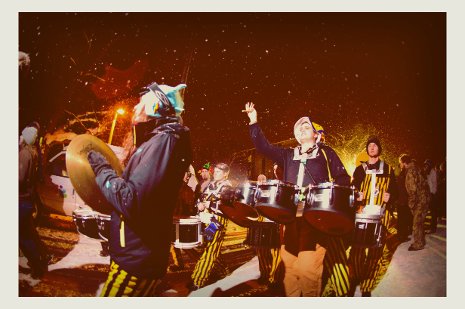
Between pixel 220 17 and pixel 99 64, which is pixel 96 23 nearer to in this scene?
pixel 99 64

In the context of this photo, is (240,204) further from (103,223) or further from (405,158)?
(405,158)

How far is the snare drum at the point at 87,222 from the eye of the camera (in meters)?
3.74

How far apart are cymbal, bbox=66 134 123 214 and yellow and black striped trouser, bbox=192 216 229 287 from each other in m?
1.23

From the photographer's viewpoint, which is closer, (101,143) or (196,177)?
(101,143)

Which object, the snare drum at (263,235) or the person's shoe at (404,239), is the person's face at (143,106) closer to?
the snare drum at (263,235)

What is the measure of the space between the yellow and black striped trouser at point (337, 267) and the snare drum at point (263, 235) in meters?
0.59

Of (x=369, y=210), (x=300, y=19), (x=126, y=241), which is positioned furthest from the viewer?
(x=300, y=19)

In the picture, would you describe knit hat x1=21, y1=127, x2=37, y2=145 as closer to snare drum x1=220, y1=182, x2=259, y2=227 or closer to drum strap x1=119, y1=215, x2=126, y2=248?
drum strap x1=119, y1=215, x2=126, y2=248

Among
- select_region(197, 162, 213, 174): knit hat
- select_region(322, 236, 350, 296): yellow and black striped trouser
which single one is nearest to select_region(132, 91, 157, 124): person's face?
select_region(197, 162, 213, 174): knit hat

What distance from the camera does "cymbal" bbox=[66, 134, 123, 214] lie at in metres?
3.46

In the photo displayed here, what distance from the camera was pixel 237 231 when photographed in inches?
166

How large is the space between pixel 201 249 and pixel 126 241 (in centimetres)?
128

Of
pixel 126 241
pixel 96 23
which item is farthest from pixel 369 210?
pixel 96 23

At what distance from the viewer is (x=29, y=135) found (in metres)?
4.25
